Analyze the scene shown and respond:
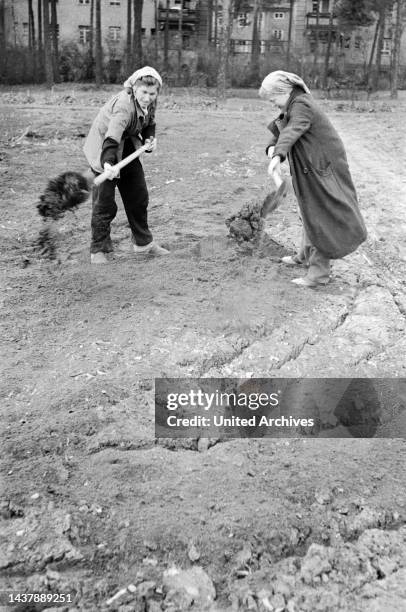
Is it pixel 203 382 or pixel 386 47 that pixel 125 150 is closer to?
pixel 203 382

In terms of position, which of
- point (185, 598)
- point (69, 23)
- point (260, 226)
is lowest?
point (185, 598)

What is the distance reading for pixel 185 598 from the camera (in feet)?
8.00

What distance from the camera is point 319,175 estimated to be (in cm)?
499

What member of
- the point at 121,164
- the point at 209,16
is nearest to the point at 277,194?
the point at 121,164

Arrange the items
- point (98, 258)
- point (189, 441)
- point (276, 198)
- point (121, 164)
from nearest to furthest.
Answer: point (189, 441)
point (121, 164)
point (276, 198)
point (98, 258)

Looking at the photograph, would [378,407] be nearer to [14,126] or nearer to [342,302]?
[342,302]

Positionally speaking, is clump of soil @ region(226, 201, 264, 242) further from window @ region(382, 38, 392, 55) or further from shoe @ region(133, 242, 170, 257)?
window @ region(382, 38, 392, 55)

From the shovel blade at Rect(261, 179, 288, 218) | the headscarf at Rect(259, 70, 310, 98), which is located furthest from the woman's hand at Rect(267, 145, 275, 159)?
the headscarf at Rect(259, 70, 310, 98)

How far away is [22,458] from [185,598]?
1180 mm

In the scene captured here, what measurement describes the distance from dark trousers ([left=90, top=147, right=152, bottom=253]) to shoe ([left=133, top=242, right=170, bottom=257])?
16 cm

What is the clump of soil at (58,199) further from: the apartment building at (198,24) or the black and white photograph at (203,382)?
the apartment building at (198,24)

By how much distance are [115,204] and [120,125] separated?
0.78 metres

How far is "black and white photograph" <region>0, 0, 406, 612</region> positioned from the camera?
8.52 feet

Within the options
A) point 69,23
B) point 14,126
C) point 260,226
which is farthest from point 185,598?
point 69,23
